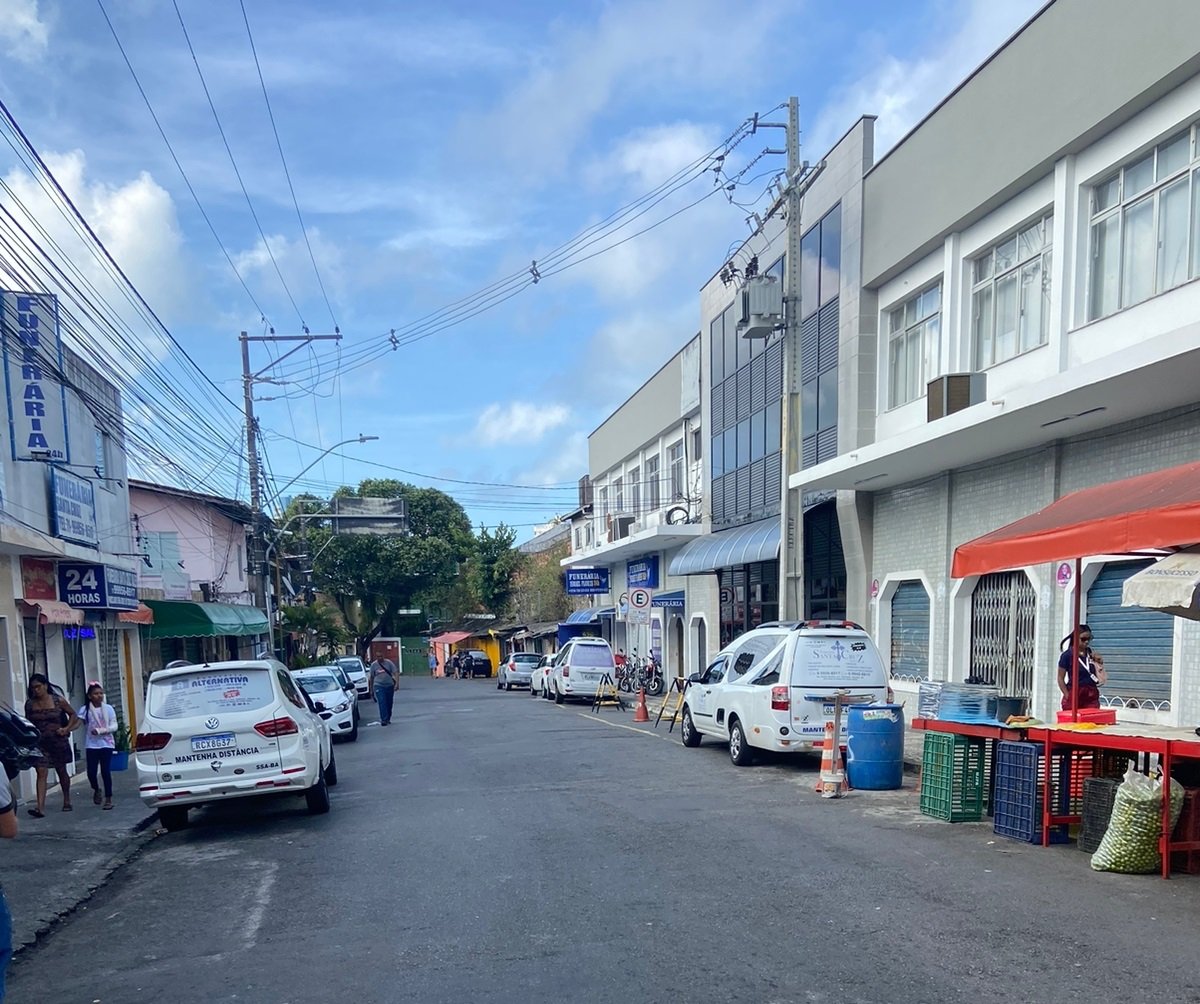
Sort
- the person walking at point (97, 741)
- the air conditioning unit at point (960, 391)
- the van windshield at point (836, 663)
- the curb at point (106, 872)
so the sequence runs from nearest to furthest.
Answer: the curb at point (106, 872)
the person walking at point (97, 741)
the van windshield at point (836, 663)
the air conditioning unit at point (960, 391)

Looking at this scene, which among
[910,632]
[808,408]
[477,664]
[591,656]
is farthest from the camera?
[477,664]

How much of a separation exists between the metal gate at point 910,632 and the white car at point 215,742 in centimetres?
1141

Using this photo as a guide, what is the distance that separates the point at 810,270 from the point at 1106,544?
48.3 feet

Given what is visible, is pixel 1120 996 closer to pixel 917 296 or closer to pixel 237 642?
pixel 917 296

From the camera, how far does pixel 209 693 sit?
10570mm

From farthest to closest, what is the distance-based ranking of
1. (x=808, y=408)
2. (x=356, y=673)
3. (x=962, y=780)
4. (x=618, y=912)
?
(x=356, y=673) < (x=808, y=408) < (x=962, y=780) < (x=618, y=912)

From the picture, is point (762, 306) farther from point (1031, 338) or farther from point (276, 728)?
point (276, 728)

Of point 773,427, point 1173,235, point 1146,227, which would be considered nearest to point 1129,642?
point 1173,235

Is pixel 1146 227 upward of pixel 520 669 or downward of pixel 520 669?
upward

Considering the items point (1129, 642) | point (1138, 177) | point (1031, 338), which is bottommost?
point (1129, 642)

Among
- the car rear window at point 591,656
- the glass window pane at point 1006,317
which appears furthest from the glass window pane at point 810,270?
the car rear window at point 591,656

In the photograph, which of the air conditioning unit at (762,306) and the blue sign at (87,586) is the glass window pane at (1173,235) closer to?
the air conditioning unit at (762,306)

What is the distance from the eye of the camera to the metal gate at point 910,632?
1795 cm

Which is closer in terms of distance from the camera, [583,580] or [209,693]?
[209,693]
